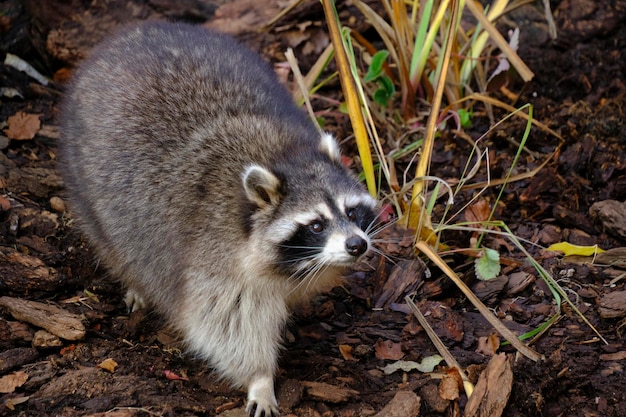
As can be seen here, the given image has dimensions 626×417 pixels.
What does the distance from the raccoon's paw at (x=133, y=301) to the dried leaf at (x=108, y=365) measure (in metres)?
0.72

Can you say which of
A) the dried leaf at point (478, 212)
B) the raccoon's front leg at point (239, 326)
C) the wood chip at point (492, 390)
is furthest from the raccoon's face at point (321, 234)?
the dried leaf at point (478, 212)

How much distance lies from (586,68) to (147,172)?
4398 mm

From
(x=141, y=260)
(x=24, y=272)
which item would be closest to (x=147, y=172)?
(x=141, y=260)

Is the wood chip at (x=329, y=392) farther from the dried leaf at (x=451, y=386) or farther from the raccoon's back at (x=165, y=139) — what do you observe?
the raccoon's back at (x=165, y=139)

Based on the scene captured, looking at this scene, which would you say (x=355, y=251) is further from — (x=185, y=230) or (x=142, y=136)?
(x=142, y=136)

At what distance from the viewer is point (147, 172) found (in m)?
5.58

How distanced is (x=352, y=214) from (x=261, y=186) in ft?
2.04

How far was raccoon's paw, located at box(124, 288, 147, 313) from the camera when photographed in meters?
5.94

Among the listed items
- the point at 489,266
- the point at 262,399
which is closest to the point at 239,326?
the point at 262,399

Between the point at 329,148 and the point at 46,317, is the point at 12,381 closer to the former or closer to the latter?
the point at 46,317

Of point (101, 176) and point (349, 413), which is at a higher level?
point (101, 176)

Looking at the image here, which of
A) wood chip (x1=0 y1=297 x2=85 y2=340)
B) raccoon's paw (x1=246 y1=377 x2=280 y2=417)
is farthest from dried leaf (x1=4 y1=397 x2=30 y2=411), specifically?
raccoon's paw (x1=246 y1=377 x2=280 y2=417)

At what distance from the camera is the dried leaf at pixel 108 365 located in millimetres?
5191

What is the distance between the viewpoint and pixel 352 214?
5.12m
